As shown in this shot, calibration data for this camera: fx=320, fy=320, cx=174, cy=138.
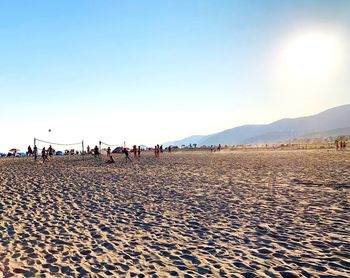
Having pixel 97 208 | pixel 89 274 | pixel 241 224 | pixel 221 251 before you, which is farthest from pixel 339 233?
pixel 97 208

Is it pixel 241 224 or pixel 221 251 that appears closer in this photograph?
pixel 221 251

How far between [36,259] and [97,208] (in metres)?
4.11

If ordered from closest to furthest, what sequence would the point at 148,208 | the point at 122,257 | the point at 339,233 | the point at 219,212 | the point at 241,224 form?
the point at 122,257
the point at 339,233
the point at 241,224
the point at 219,212
the point at 148,208

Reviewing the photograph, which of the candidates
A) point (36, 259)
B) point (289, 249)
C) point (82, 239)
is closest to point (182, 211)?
point (82, 239)

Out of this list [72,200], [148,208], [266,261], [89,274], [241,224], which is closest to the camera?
[89,274]

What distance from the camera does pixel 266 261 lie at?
522 centimetres

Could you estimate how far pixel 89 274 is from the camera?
4883 mm

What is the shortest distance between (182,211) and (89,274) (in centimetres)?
446

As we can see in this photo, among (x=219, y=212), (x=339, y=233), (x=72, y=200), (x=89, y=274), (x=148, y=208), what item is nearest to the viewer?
(x=89, y=274)

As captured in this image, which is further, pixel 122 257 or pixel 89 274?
pixel 122 257

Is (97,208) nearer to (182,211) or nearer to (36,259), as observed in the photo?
(182,211)

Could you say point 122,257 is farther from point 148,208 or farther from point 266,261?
point 148,208

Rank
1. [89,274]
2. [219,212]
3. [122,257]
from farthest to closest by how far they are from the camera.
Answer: [219,212], [122,257], [89,274]

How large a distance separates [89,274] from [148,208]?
474 cm
